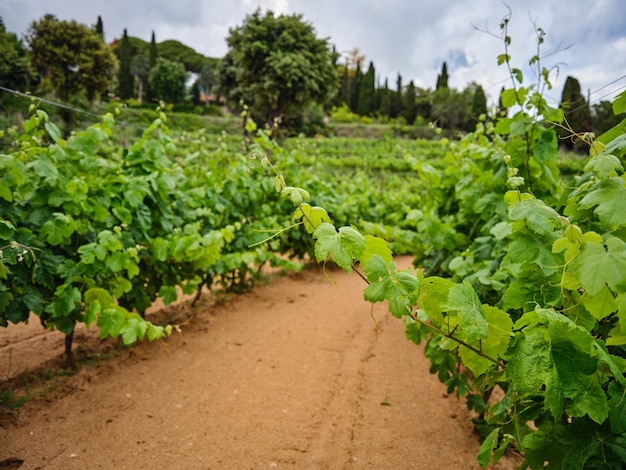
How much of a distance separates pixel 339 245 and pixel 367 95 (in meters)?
53.5

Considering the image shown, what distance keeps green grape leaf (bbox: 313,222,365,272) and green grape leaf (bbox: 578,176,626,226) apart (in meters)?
0.63

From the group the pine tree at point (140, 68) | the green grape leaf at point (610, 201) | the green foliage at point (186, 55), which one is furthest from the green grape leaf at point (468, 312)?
the green foliage at point (186, 55)

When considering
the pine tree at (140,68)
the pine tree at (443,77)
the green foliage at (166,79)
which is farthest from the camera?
the pine tree at (443,77)

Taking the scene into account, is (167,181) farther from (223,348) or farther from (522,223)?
(522,223)

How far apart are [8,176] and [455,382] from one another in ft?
10.2

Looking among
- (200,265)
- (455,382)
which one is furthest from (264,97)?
(455,382)

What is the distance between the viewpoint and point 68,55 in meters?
21.5

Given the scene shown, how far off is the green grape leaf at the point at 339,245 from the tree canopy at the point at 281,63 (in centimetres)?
2315

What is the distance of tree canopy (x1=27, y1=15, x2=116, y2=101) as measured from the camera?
21297 mm

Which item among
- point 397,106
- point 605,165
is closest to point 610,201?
point 605,165

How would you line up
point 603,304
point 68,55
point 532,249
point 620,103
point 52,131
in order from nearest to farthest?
point 603,304, point 532,249, point 620,103, point 52,131, point 68,55

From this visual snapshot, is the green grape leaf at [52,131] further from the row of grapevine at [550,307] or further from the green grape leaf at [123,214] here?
the row of grapevine at [550,307]

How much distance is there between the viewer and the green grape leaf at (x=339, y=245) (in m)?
1.07

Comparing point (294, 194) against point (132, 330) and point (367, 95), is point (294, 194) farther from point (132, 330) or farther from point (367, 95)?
point (367, 95)
